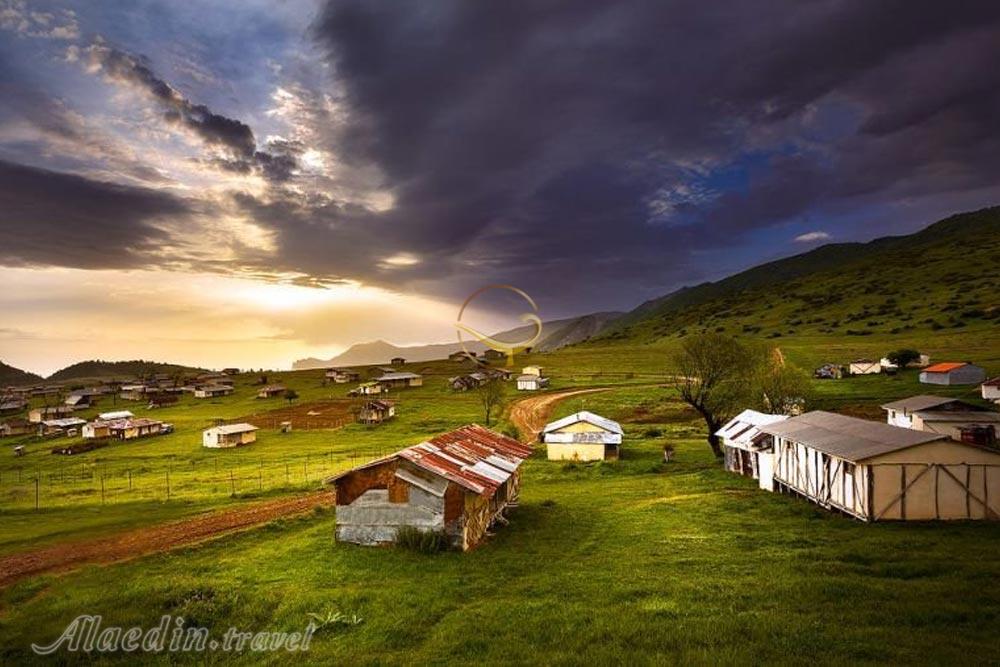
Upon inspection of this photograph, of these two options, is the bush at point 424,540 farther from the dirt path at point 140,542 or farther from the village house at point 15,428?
the village house at point 15,428

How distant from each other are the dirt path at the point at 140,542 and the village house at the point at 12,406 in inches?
5635

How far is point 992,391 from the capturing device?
246ft

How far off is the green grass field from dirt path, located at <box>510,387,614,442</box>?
3690 centimetres

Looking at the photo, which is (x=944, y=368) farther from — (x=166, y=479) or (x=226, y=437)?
(x=226, y=437)

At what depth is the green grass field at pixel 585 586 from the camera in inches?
A: 659

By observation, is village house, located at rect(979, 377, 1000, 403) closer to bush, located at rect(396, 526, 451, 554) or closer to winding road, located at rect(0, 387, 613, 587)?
bush, located at rect(396, 526, 451, 554)

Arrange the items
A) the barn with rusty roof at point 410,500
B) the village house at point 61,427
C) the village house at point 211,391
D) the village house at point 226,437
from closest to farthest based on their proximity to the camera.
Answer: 1. the barn with rusty roof at point 410,500
2. the village house at point 226,437
3. the village house at point 61,427
4. the village house at point 211,391

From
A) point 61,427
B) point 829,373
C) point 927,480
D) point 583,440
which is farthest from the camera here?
point 61,427

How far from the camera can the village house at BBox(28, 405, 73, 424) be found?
12925cm

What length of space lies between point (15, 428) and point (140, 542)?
114 metres

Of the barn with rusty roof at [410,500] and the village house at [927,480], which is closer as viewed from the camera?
the barn with rusty roof at [410,500]

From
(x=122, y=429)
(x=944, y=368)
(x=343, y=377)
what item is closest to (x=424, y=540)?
(x=122, y=429)

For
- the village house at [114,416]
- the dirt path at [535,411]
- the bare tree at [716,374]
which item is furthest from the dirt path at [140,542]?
the village house at [114,416]

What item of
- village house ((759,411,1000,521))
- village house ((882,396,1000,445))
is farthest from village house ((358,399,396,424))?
village house ((759,411,1000,521))
